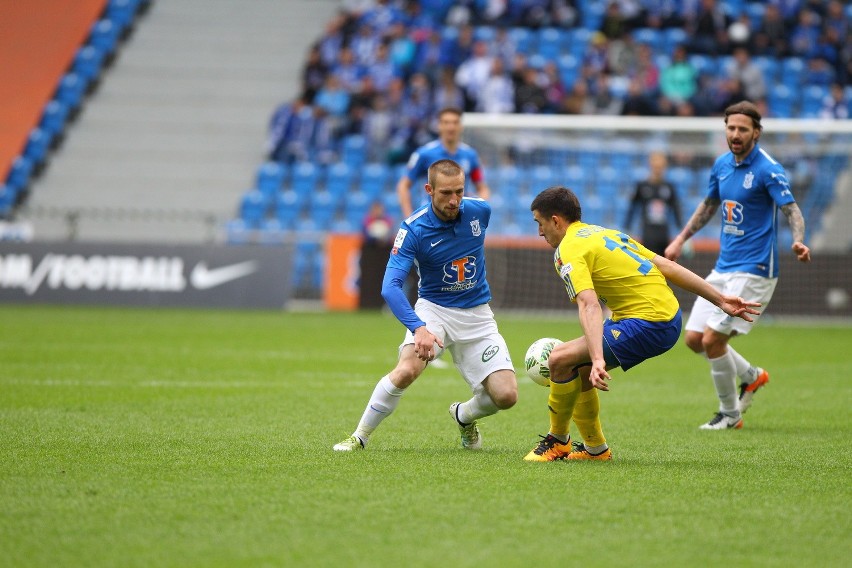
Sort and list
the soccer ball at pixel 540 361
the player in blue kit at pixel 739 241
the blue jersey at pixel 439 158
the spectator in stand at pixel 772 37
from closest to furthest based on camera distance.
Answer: the soccer ball at pixel 540 361, the player in blue kit at pixel 739 241, the blue jersey at pixel 439 158, the spectator in stand at pixel 772 37

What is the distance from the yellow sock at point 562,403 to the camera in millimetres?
6703

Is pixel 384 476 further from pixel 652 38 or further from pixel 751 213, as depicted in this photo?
pixel 652 38

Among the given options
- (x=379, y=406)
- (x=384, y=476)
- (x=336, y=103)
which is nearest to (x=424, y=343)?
(x=379, y=406)

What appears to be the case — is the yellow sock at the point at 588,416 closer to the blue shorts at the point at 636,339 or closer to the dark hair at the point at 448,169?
the blue shorts at the point at 636,339

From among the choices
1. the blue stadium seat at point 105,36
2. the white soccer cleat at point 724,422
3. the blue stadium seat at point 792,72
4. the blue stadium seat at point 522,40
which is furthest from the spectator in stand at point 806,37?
the white soccer cleat at point 724,422

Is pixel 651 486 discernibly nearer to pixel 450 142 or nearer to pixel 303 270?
pixel 450 142

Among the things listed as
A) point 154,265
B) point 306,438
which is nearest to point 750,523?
point 306,438

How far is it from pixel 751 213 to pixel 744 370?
118 cm

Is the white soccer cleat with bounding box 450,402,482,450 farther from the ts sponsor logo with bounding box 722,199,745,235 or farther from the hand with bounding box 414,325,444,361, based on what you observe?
the ts sponsor logo with bounding box 722,199,745,235

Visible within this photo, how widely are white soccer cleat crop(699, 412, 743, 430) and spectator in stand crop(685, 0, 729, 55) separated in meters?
17.6

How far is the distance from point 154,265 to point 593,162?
7.93 meters

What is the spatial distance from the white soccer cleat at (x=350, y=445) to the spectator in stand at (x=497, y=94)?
17133 mm

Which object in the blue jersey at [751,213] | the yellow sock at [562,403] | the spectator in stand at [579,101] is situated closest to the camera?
the yellow sock at [562,403]

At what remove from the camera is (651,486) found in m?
5.80
